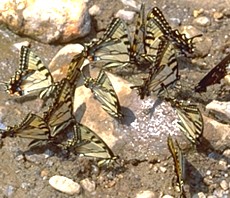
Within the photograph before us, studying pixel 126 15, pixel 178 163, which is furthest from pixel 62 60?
pixel 178 163

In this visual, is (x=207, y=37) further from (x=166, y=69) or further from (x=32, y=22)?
(x=32, y=22)

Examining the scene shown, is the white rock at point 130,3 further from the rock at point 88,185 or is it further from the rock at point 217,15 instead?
the rock at point 88,185

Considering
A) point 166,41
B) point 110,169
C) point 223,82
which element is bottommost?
point 110,169

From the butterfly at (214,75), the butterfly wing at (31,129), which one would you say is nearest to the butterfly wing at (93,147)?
the butterfly wing at (31,129)

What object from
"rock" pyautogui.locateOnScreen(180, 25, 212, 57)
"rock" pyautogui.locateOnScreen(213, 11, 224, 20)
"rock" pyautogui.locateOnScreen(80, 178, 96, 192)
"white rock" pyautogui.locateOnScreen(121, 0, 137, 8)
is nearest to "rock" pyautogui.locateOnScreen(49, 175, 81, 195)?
"rock" pyautogui.locateOnScreen(80, 178, 96, 192)

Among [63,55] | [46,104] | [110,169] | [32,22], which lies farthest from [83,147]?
[32,22]

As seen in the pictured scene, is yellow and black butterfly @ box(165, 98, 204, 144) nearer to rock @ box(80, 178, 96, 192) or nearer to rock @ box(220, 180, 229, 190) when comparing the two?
rock @ box(220, 180, 229, 190)
